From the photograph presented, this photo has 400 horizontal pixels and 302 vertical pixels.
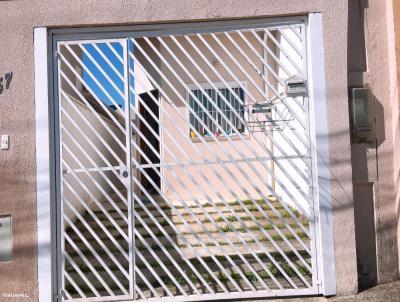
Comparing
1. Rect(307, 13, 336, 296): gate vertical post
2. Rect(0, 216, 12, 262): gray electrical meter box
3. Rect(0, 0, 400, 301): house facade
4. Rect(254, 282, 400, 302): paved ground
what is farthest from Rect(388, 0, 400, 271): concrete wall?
Rect(0, 216, 12, 262): gray electrical meter box

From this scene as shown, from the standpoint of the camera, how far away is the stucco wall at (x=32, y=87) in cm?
429

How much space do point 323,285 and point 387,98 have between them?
2.11 m

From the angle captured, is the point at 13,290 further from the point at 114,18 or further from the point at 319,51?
the point at 319,51

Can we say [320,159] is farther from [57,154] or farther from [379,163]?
[57,154]

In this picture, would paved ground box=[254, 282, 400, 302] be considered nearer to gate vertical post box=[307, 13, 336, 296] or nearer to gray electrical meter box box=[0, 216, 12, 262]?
gate vertical post box=[307, 13, 336, 296]

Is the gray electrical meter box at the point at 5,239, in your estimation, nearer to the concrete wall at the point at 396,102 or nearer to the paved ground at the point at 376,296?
the paved ground at the point at 376,296

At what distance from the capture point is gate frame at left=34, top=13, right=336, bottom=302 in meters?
4.29

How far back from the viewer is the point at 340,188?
4.32m

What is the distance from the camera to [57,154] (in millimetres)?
4465

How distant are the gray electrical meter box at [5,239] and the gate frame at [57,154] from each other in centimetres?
34

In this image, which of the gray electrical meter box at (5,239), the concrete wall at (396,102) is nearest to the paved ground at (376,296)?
the concrete wall at (396,102)

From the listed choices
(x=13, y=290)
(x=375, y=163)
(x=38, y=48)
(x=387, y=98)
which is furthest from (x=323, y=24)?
(x=13, y=290)

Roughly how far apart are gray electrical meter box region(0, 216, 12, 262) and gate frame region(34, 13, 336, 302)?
1.10 ft

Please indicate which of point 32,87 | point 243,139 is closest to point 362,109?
point 243,139
